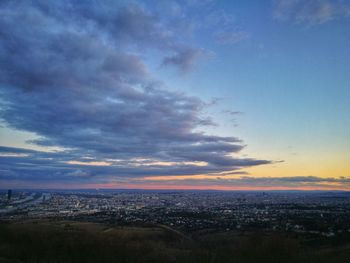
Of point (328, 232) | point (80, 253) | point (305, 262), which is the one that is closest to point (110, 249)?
point (80, 253)

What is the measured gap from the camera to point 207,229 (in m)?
54.0

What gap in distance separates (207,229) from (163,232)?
1076 cm

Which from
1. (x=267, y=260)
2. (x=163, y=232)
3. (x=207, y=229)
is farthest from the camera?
(x=207, y=229)

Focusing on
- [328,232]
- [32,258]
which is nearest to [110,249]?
[32,258]

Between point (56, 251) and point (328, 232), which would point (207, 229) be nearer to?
point (328, 232)

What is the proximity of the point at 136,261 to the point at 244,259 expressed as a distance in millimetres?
6784

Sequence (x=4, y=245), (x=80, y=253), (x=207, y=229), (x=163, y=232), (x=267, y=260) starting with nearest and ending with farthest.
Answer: (x=267, y=260)
(x=80, y=253)
(x=4, y=245)
(x=163, y=232)
(x=207, y=229)

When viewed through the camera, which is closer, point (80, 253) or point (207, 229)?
point (80, 253)

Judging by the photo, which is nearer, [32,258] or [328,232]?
[32,258]

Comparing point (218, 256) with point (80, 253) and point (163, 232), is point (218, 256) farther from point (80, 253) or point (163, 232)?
point (163, 232)

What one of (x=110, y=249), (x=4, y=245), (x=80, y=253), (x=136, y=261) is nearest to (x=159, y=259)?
(x=136, y=261)

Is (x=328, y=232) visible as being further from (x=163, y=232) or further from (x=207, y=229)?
(x=163, y=232)

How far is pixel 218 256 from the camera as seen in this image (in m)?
20.4

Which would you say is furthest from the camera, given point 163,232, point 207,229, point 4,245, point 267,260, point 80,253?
point 207,229
